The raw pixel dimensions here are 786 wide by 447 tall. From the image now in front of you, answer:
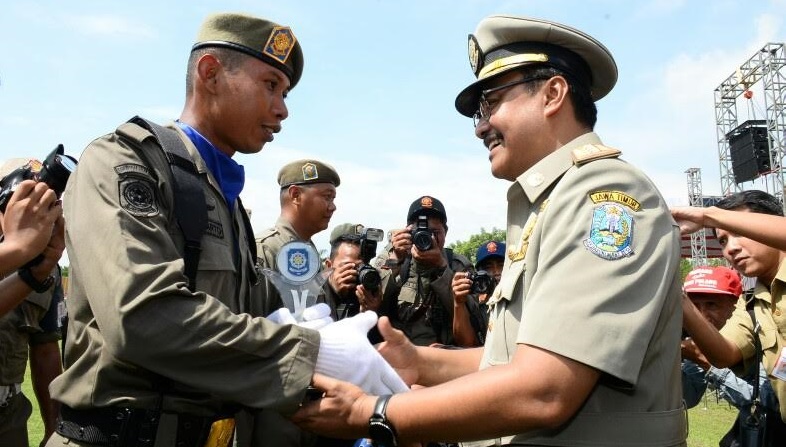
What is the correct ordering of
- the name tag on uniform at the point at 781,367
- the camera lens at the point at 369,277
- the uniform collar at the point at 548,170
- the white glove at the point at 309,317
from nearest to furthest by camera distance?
1. the uniform collar at the point at 548,170
2. the white glove at the point at 309,317
3. the name tag on uniform at the point at 781,367
4. the camera lens at the point at 369,277

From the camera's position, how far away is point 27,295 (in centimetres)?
363

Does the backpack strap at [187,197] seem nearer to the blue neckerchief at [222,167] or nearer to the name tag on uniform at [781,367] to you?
the blue neckerchief at [222,167]

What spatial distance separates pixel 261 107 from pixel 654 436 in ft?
6.32

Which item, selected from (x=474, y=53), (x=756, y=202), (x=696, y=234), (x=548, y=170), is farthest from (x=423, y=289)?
(x=696, y=234)

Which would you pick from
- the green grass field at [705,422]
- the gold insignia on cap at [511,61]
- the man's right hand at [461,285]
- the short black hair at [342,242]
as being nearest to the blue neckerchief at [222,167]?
the gold insignia on cap at [511,61]

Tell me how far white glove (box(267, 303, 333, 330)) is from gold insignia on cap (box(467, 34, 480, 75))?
1170 mm

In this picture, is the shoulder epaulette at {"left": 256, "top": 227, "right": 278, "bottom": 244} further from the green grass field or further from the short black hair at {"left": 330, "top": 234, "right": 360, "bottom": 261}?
the green grass field

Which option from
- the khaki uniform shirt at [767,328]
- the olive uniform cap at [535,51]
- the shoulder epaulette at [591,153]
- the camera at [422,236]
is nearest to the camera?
the shoulder epaulette at [591,153]

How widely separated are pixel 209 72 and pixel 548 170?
1435 millimetres

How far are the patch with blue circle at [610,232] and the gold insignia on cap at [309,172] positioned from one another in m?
4.24

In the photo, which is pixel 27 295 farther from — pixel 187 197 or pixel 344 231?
pixel 344 231

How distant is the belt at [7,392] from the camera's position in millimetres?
4191

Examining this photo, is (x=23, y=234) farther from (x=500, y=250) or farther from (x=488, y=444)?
(x=500, y=250)

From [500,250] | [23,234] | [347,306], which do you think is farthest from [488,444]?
[500,250]
